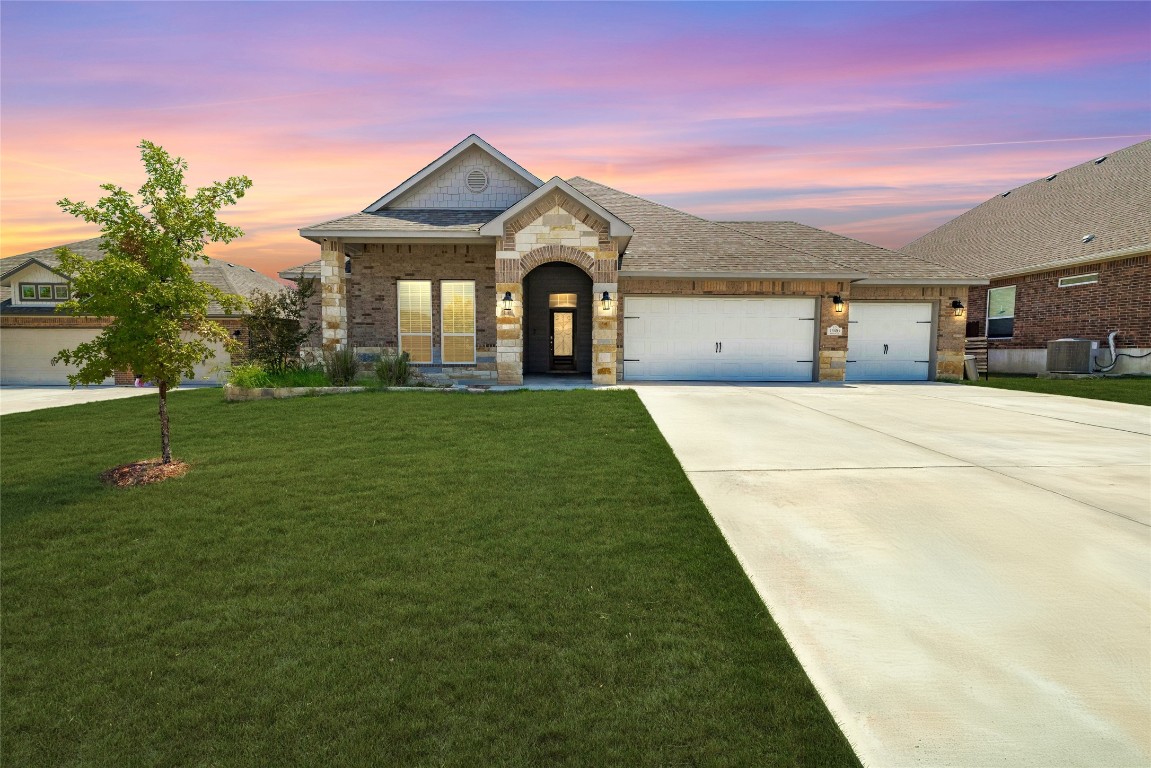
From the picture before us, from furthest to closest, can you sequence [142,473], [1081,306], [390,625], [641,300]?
[1081,306] → [641,300] → [142,473] → [390,625]

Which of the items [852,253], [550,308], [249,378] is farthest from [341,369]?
[852,253]

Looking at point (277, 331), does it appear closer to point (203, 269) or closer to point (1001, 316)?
point (203, 269)

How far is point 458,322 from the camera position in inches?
682

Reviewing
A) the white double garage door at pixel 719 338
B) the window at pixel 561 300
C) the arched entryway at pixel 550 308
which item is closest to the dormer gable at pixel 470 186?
the arched entryway at pixel 550 308

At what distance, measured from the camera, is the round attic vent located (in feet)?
58.0

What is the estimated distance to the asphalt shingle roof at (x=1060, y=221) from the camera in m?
19.8

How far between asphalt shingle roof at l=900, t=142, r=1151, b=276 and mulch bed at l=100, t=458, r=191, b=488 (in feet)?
81.0

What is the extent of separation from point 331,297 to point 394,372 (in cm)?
294

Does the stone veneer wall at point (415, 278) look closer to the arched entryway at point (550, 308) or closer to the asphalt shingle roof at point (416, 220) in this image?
the asphalt shingle roof at point (416, 220)

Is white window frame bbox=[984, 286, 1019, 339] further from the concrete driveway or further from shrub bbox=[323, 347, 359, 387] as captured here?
shrub bbox=[323, 347, 359, 387]

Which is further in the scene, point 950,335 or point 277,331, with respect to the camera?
point 950,335

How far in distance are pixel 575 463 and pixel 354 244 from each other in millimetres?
12356

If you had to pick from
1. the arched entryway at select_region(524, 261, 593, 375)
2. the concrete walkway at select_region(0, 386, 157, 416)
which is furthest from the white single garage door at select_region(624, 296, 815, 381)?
the concrete walkway at select_region(0, 386, 157, 416)

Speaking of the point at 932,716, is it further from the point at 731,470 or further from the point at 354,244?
the point at 354,244
